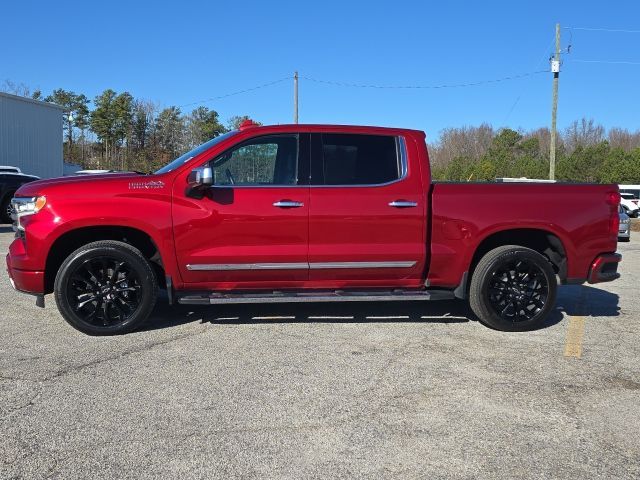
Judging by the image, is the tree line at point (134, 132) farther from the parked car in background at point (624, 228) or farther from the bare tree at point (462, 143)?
the bare tree at point (462, 143)

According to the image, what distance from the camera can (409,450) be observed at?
10.5 ft

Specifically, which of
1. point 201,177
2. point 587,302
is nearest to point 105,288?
point 201,177

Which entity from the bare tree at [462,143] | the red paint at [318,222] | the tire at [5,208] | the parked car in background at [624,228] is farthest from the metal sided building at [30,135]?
the bare tree at [462,143]

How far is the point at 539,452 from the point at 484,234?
274 centimetres

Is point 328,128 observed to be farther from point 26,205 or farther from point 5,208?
point 5,208

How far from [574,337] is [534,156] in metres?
79.2

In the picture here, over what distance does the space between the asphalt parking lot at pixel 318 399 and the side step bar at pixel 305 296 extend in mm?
346

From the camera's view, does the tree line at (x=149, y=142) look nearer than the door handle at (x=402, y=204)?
No

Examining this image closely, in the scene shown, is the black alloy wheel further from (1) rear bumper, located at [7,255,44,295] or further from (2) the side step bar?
(1) rear bumper, located at [7,255,44,295]

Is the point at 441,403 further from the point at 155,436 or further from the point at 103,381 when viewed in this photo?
the point at 103,381

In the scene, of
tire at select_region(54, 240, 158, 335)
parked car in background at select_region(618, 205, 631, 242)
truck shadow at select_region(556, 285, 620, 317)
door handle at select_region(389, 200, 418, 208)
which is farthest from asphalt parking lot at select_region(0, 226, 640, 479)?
parked car in background at select_region(618, 205, 631, 242)

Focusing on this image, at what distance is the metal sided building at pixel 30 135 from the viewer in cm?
2520

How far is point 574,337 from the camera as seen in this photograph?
18.3 feet

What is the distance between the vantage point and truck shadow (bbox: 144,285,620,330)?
6.01 metres
